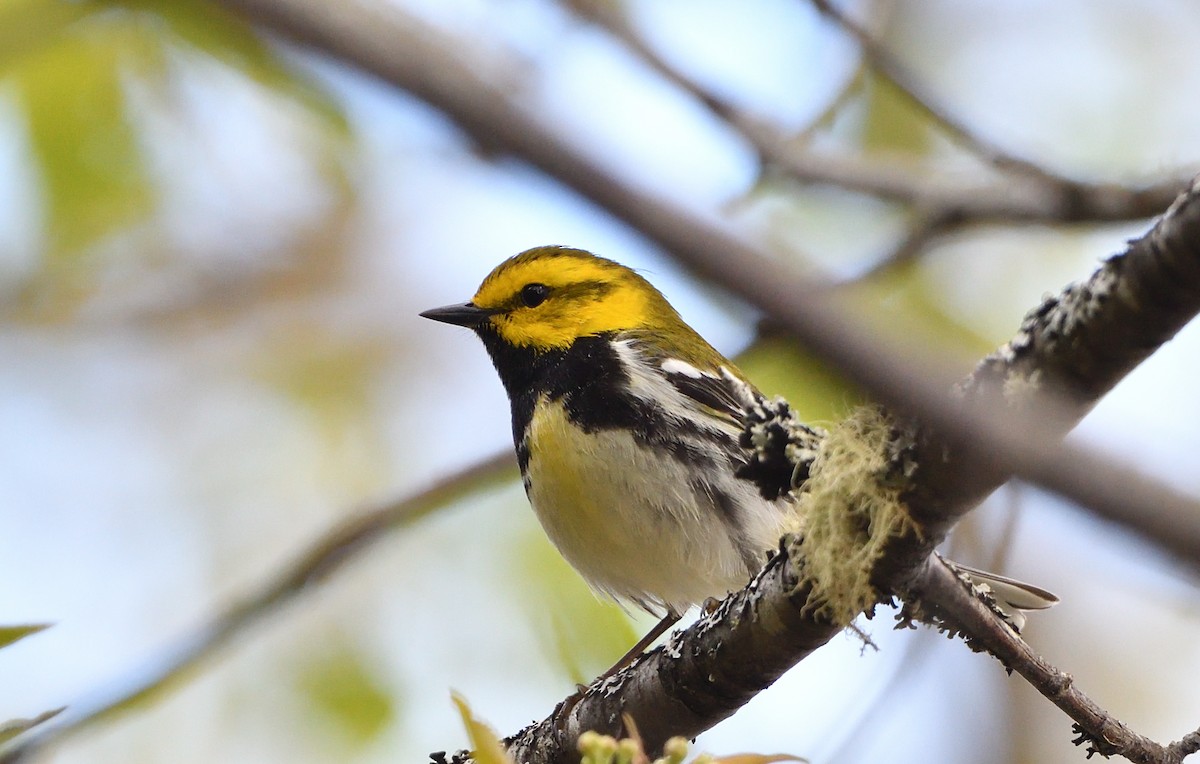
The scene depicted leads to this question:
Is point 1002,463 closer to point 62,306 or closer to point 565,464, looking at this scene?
point 565,464

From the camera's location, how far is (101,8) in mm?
2537

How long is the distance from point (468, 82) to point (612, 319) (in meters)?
3.46

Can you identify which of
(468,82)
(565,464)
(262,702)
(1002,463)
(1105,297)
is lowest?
(1002,463)

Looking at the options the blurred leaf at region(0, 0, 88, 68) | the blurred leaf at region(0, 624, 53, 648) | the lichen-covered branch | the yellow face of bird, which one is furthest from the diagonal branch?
the yellow face of bird

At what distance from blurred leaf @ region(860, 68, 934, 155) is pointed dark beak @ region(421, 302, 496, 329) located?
85.0 inches

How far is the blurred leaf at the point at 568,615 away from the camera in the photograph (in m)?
3.87

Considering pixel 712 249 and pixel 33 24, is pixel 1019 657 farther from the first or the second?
pixel 33 24

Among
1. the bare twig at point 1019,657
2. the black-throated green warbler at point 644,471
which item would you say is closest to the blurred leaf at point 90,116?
the black-throated green warbler at point 644,471

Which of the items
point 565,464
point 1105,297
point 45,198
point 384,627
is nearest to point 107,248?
point 45,198

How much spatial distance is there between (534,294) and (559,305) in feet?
0.40

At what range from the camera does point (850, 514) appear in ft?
6.38

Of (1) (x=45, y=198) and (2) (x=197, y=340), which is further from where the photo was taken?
(2) (x=197, y=340)

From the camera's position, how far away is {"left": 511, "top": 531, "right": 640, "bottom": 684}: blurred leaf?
152 inches

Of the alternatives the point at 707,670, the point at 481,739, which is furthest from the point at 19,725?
the point at 707,670
